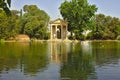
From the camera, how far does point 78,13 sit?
104125 mm

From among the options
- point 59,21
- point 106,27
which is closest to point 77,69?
point 59,21

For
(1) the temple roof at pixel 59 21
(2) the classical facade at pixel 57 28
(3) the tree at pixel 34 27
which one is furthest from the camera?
(3) the tree at pixel 34 27

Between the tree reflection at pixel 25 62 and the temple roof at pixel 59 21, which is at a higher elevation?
the temple roof at pixel 59 21

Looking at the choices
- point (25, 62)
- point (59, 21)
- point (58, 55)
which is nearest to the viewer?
point (25, 62)

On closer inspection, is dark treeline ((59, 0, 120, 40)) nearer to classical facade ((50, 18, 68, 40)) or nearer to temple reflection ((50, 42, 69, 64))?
classical facade ((50, 18, 68, 40))

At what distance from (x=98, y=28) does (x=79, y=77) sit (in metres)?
107

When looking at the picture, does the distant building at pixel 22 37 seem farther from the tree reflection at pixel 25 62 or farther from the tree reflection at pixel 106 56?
the tree reflection at pixel 25 62

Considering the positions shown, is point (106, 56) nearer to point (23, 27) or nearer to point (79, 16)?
point (79, 16)

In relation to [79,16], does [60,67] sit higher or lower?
lower

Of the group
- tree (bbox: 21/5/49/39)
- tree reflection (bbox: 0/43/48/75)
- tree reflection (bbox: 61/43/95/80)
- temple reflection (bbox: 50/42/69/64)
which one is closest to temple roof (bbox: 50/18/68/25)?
tree (bbox: 21/5/49/39)

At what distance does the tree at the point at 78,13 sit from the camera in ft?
343

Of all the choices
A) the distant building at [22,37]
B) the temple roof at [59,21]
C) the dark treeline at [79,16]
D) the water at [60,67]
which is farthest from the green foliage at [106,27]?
the water at [60,67]

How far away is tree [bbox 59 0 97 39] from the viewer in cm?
10462

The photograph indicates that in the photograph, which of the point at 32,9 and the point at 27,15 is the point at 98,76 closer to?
the point at 27,15
